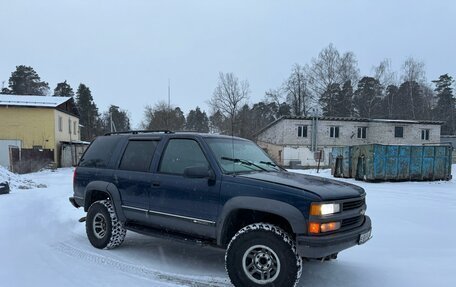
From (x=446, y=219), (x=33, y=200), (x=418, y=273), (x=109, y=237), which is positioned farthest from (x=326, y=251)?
(x=33, y=200)

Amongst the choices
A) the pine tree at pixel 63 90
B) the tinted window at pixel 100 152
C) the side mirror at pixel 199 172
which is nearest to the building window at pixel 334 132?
the tinted window at pixel 100 152

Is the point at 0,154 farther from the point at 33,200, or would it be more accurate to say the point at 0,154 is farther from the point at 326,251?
the point at 326,251

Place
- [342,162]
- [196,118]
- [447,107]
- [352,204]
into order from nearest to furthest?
[352,204] < [342,162] < [447,107] < [196,118]

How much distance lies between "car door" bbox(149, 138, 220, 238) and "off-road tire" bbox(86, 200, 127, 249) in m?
1.01

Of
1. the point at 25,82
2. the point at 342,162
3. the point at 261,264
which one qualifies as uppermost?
the point at 25,82

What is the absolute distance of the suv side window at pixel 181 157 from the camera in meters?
5.27

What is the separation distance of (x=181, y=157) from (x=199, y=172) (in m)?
0.75

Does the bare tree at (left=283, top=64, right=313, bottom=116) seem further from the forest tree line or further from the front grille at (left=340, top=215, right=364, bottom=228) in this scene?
the front grille at (left=340, top=215, right=364, bottom=228)

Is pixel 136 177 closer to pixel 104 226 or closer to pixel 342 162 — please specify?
pixel 104 226

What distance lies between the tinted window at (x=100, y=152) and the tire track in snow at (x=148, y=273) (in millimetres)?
1451

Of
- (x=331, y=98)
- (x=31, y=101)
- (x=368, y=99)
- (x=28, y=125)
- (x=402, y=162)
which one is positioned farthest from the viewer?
(x=368, y=99)

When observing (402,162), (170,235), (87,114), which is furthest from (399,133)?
(87,114)

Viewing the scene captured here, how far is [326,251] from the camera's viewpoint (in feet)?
13.6

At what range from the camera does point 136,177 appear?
228 inches
